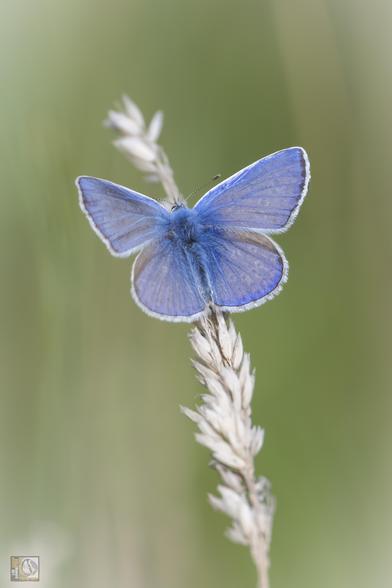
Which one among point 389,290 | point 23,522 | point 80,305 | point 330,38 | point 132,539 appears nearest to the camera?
point 23,522

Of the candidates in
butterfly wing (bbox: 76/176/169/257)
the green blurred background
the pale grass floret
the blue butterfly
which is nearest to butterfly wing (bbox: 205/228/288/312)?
the blue butterfly

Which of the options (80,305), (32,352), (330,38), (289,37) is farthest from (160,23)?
(32,352)

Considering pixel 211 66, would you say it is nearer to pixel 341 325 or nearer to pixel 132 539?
pixel 341 325

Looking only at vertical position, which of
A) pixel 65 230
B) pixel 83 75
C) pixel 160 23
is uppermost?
pixel 160 23

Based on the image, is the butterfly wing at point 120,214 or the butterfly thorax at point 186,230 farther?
the butterfly thorax at point 186,230

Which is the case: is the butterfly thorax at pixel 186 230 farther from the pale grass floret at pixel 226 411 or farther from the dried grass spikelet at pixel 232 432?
the dried grass spikelet at pixel 232 432

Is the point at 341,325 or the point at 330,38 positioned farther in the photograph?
the point at 330,38

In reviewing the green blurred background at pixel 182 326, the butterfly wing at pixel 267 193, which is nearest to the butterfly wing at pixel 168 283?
the butterfly wing at pixel 267 193
